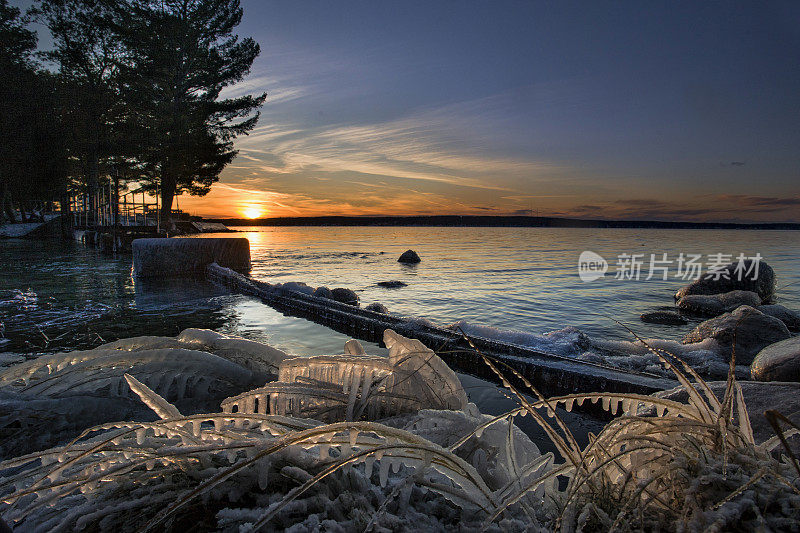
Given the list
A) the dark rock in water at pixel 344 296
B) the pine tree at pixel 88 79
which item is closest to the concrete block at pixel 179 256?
the dark rock in water at pixel 344 296

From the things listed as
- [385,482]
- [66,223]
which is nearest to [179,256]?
[385,482]

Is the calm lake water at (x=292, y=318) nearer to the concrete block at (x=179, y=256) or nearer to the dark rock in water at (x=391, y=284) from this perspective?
the dark rock in water at (x=391, y=284)

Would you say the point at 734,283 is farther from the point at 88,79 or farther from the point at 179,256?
the point at 88,79

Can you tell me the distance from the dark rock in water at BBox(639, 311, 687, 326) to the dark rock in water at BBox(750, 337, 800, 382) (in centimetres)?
525

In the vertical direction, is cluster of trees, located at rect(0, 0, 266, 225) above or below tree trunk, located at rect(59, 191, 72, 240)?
above

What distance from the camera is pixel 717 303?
10.6m

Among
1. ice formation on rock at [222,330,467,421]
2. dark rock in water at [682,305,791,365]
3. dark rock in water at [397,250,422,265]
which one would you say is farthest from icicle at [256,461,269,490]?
dark rock in water at [397,250,422,265]

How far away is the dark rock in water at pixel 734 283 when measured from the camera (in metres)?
12.7

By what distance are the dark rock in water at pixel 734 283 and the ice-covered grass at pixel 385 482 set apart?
1377 centimetres

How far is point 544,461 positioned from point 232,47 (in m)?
43.6

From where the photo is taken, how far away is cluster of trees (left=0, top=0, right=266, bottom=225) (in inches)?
1187

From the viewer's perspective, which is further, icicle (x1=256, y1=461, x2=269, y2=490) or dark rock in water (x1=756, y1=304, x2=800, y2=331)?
dark rock in water (x1=756, y1=304, x2=800, y2=331)

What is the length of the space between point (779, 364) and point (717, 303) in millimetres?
7489

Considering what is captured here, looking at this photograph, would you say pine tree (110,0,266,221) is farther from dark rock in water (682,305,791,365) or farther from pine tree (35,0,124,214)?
dark rock in water (682,305,791,365)
